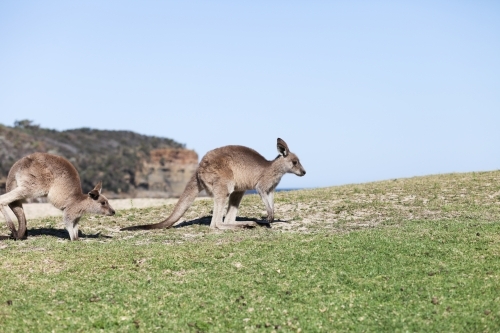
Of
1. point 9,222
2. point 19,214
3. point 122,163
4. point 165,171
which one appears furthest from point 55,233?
point 122,163

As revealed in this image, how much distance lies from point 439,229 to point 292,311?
17.3 ft

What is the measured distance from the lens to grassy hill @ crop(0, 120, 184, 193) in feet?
178

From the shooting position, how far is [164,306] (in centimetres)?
829

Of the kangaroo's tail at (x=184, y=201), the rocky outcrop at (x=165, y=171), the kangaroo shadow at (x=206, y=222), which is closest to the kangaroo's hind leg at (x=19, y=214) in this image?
the kangaroo's tail at (x=184, y=201)

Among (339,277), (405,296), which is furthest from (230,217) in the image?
(405,296)

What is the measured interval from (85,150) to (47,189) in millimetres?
54260

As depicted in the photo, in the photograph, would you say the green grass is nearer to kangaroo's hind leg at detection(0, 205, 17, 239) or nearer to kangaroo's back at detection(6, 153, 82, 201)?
kangaroo's hind leg at detection(0, 205, 17, 239)

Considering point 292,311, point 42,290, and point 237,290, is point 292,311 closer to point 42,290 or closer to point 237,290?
point 237,290

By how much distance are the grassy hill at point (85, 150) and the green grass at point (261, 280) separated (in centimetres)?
4090

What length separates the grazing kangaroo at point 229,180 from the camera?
13312mm

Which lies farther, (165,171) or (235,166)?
(165,171)

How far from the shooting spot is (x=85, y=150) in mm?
65062

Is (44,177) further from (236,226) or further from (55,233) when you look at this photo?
(236,226)

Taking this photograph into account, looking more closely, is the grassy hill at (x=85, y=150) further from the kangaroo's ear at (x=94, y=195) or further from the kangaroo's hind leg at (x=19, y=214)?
the kangaroo's ear at (x=94, y=195)
